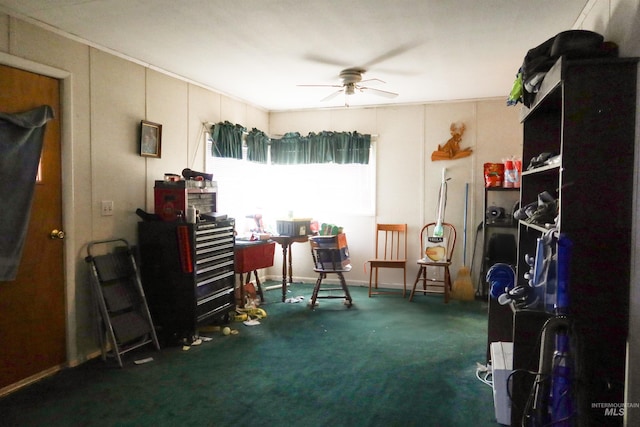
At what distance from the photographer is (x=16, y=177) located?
8.50 ft

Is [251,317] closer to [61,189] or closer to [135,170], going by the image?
[135,170]

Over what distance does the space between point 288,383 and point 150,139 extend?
2348 millimetres

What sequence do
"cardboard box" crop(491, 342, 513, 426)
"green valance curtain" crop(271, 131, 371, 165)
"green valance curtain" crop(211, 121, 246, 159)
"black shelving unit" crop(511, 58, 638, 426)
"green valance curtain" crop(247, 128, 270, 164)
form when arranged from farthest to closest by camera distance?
"green valance curtain" crop(271, 131, 371, 165), "green valance curtain" crop(247, 128, 270, 164), "green valance curtain" crop(211, 121, 246, 159), "cardboard box" crop(491, 342, 513, 426), "black shelving unit" crop(511, 58, 638, 426)

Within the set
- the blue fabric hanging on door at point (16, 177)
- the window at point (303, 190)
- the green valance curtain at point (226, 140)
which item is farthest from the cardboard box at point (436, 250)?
the blue fabric hanging on door at point (16, 177)

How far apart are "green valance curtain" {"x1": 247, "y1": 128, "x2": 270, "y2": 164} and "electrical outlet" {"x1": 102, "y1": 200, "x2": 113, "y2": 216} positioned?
2.17 m

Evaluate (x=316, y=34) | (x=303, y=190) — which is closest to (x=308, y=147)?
(x=303, y=190)

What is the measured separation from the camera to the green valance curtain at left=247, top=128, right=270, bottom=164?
5.27 meters

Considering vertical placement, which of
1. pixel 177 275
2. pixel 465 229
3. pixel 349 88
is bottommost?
pixel 177 275

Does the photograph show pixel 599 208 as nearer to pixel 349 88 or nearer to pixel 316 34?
pixel 316 34

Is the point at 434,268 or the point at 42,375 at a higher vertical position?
the point at 434,268

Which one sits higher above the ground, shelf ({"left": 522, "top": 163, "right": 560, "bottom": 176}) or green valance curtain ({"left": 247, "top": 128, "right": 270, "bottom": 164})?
green valance curtain ({"left": 247, "top": 128, "right": 270, "bottom": 164})

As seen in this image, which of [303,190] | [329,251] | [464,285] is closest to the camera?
[329,251]

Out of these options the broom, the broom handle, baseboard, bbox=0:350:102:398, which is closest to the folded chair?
baseboard, bbox=0:350:102:398

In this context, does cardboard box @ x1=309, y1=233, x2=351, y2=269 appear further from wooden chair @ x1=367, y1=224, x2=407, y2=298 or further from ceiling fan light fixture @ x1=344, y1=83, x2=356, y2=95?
ceiling fan light fixture @ x1=344, y1=83, x2=356, y2=95
